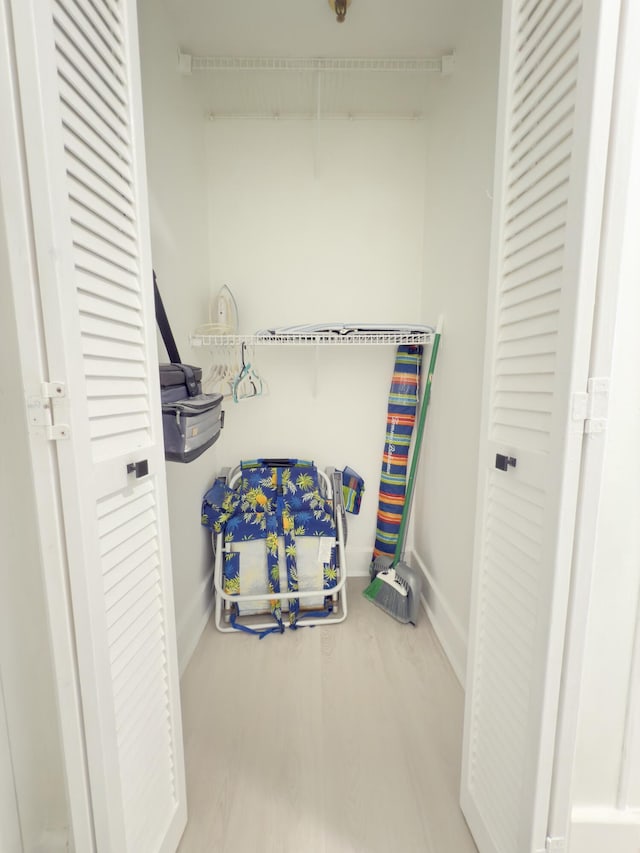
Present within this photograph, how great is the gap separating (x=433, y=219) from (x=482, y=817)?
2134 mm

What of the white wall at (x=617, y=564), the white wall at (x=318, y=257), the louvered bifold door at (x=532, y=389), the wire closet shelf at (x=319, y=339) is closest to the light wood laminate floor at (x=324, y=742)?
the louvered bifold door at (x=532, y=389)

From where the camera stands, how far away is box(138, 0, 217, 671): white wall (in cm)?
138

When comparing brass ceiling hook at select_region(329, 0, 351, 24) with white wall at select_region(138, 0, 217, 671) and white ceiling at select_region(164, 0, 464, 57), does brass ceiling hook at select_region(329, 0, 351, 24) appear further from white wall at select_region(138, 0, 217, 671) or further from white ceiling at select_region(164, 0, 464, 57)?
white wall at select_region(138, 0, 217, 671)

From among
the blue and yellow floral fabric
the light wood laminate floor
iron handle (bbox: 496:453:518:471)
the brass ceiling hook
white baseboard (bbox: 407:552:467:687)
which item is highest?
the brass ceiling hook

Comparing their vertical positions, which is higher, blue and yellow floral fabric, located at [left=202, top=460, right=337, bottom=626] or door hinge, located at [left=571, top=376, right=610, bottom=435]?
door hinge, located at [left=571, top=376, right=610, bottom=435]

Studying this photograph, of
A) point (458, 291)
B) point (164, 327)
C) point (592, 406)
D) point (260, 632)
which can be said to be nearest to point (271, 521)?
point (260, 632)

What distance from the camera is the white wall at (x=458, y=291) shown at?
1.39 m

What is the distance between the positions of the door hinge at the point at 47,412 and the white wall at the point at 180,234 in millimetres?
844

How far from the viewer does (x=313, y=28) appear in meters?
1.52

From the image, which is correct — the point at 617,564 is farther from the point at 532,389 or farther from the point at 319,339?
the point at 319,339

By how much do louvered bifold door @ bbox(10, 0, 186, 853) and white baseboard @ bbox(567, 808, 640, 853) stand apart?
3.09ft

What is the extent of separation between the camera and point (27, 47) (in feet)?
1.75

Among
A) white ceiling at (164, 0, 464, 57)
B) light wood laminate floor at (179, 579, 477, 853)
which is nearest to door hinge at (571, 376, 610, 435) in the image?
light wood laminate floor at (179, 579, 477, 853)

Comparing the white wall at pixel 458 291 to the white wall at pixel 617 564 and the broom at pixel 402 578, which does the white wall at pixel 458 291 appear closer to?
the broom at pixel 402 578
